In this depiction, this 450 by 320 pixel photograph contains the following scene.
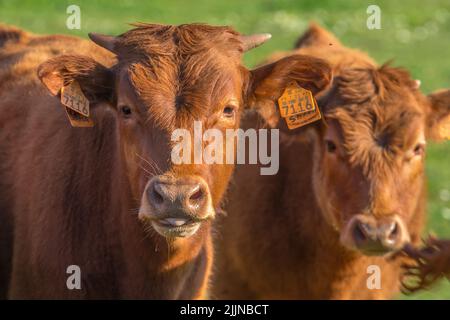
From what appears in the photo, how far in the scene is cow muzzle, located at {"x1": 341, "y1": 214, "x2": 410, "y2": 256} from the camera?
25.3ft

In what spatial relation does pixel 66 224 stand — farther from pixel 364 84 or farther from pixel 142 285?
pixel 364 84

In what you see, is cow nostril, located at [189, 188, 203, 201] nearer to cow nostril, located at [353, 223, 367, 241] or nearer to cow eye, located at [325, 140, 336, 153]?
cow nostril, located at [353, 223, 367, 241]

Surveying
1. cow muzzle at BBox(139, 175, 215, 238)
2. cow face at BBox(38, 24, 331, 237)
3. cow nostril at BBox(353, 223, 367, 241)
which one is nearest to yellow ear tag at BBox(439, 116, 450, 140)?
cow nostril at BBox(353, 223, 367, 241)

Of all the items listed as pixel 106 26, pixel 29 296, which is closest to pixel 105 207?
pixel 29 296

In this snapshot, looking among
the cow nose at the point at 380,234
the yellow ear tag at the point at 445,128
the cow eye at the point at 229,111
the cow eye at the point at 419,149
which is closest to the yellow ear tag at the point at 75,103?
the cow eye at the point at 229,111

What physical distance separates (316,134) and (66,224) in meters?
2.34

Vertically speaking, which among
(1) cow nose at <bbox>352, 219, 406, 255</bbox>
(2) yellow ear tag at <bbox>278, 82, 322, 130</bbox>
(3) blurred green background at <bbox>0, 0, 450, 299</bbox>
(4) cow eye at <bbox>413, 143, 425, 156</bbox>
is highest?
(3) blurred green background at <bbox>0, 0, 450, 299</bbox>

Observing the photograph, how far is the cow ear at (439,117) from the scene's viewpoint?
28.1 ft

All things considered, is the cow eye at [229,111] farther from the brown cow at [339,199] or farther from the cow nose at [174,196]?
the brown cow at [339,199]

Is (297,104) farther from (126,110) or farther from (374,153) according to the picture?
(126,110)

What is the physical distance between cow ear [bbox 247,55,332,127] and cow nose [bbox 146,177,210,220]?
131 centimetres

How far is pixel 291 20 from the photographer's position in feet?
84.2

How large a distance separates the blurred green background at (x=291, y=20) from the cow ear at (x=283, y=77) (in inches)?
468

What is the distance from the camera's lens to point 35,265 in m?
7.35
